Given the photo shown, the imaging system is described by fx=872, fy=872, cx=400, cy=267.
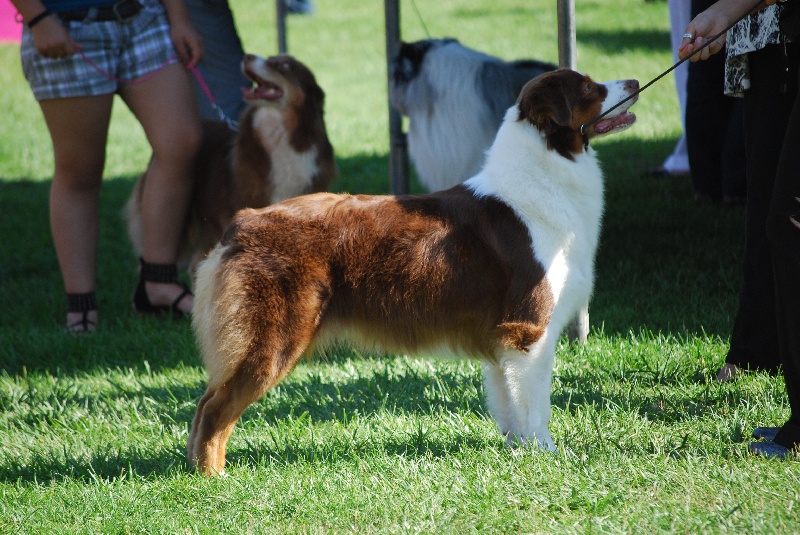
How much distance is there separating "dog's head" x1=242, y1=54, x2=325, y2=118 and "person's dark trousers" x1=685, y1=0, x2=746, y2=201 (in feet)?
9.54

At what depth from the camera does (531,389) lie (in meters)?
3.19

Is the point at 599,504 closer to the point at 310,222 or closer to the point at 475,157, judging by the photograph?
the point at 310,222

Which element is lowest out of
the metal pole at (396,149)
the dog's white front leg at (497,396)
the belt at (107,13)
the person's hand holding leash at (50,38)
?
the dog's white front leg at (497,396)

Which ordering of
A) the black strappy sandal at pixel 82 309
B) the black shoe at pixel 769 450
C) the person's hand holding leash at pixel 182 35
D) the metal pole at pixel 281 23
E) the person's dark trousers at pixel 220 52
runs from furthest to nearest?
the metal pole at pixel 281 23 < the person's dark trousers at pixel 220 52 < the black strappy sandal at pixel 82 309 < the person's hand holding leash at pixel 182 35 < the black shoe at pixel 769 450

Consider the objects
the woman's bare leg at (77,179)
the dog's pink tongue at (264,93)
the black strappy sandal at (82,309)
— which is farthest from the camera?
the dog's pink tongue at (264,93)

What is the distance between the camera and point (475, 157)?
5754 mm

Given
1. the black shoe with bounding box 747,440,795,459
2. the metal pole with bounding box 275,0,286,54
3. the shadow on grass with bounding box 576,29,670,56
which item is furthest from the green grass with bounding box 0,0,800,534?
the shadow on grass with bounding box 576,29,670,56

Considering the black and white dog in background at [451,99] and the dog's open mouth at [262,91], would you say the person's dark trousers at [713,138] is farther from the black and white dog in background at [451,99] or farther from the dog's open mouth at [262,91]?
the dog's open mouth at [262,91]

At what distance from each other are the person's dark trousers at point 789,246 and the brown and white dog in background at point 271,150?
3.07 metres

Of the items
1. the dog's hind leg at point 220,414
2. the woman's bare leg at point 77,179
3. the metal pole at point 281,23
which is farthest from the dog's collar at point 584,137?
the metal pole at point 281,23

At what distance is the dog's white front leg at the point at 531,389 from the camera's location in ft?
Answer: 10.4

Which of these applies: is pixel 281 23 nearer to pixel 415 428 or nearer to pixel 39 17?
pixel 39 17

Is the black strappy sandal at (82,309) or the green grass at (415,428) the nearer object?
the green grass at (415,428)

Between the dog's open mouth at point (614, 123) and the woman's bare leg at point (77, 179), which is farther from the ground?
the dog's open mouth at point (614, 123)
